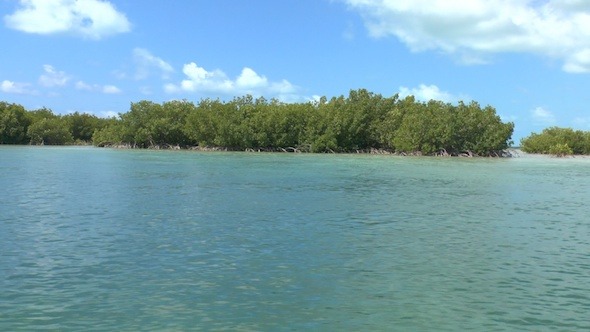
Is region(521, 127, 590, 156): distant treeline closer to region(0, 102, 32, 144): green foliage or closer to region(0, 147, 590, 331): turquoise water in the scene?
region(0, 147, 590, 331): turquoise water

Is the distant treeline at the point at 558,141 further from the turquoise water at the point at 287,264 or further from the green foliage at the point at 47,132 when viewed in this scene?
the green foliage at the point at 47,132

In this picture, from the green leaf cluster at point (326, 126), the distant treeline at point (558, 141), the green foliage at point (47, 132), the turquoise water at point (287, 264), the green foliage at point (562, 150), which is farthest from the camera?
the green foliage at point (47, 132)

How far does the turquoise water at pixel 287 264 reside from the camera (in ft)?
24.7

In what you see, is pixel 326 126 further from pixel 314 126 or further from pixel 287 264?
pixel 287 264

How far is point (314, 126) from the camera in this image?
76.0 metres

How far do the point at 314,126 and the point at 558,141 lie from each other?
37425 mm

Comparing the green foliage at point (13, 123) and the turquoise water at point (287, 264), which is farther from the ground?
the green foliage at point (13, 123)

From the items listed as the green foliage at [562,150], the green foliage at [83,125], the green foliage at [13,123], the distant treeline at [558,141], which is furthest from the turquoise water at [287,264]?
the green foliage at [83,125]

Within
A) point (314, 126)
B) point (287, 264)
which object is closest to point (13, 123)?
point (314, 126)

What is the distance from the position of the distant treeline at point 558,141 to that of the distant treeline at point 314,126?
1563 cm

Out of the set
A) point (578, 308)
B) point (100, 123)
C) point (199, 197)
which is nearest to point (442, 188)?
point (199, 197)

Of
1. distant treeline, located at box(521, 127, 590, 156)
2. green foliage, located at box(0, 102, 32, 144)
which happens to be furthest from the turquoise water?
green foliage, located at box(0, 102, 32, 144)

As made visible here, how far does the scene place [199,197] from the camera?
2070 cm

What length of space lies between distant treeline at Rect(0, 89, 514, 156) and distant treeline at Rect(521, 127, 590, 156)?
15.6m
